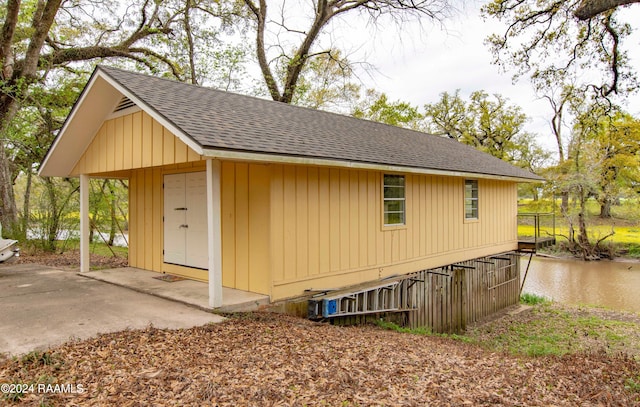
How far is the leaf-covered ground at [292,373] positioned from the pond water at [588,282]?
465 inches

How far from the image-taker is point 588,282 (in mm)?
17500

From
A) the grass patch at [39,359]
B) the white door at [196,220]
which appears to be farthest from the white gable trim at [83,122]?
the grass patch at [39,359]

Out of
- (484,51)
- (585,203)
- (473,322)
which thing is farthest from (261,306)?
(585,203)

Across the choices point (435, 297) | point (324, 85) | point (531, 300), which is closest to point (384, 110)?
point (324, 85)

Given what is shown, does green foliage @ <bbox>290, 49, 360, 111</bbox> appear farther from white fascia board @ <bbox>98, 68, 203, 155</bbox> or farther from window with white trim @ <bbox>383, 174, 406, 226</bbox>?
white fascia board @ <bbox>98, 68, 203, 155</bbox>

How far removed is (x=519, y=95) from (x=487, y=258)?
22712 millimetres

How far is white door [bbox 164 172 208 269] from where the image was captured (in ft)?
23.4

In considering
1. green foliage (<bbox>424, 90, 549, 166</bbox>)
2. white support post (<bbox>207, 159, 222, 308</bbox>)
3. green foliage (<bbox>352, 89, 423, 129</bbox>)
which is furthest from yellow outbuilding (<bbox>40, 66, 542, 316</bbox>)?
green foliage (<bbox>424, 90, 549, 166</bbox>)

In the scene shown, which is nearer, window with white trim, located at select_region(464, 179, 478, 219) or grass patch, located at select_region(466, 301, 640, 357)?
grass patch, located at select_region(466, 301, 640, 357)

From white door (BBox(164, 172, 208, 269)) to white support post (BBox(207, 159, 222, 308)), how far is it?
1818 millimetres

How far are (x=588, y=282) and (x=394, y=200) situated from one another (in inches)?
563

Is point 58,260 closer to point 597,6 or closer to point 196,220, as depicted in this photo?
point 196,220

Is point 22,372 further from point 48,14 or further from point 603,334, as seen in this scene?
point 603,334

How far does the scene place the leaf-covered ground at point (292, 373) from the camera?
9.86ft
